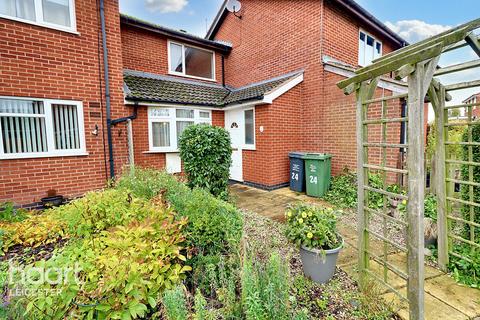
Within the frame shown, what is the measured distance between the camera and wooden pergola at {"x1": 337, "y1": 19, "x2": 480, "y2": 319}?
1.90 m

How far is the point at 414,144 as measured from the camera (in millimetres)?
1907

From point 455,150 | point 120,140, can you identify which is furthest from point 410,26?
point 120,140

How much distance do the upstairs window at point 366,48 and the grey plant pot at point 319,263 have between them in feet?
26.9

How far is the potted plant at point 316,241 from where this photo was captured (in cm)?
259

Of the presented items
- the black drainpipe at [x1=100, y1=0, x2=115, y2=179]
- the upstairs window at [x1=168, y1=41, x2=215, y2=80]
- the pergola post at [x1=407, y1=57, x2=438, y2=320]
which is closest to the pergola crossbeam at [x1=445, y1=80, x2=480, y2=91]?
the pergola post at [x1=407, y1=57, x2=438, y2=320]

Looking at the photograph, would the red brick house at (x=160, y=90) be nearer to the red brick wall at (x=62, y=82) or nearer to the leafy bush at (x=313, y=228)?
the red brick wall at (x=62, y=82)

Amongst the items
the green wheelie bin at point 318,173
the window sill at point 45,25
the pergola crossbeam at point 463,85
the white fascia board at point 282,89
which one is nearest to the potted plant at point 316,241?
the pergola crossbeam at point 463,85

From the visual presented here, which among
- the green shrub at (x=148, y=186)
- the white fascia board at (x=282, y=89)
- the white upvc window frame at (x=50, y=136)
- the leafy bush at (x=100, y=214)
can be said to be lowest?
the leafy bush at (x=100, y=214)

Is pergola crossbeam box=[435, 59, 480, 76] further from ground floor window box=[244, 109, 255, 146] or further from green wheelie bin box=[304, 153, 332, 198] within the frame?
ground floor window box=[244, 109, 255, 146]

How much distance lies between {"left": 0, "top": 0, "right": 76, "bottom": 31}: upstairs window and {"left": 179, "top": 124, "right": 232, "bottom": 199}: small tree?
431 centimetres

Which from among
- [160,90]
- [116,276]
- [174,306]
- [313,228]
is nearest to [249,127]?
[160,90]

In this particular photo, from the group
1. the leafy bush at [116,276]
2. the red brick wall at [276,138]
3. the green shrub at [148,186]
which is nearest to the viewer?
the leafy bush at [116,276]

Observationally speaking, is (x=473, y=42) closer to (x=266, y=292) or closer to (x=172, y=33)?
(x=266, y=292)

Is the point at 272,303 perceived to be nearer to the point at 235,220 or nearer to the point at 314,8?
the point at 235,220
